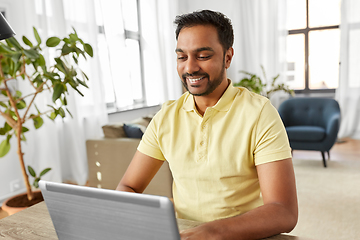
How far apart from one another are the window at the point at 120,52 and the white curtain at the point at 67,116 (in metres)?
0.37

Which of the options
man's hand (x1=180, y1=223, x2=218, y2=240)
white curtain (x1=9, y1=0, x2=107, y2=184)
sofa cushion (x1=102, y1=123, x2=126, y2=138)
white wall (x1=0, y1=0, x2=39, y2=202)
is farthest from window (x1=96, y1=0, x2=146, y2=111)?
man's hand (x1=180, y1=223, x2=218, y2=240)

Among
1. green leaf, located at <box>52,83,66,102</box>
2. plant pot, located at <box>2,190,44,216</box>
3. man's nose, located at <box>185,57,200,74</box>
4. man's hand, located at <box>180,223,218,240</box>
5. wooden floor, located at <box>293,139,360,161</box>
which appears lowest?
wooden floor, located at <box>293,139,360,161</box>

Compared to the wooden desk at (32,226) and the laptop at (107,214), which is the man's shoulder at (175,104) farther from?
the laptop at (107,214)

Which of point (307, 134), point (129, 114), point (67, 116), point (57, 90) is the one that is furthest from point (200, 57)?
point (129, 114)

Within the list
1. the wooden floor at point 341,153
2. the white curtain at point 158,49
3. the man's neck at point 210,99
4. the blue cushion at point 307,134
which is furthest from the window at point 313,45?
the man's neck at point 210,99

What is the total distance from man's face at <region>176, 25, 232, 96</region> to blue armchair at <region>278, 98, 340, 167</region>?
3.00 meters

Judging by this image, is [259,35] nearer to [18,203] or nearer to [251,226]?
[18,203]

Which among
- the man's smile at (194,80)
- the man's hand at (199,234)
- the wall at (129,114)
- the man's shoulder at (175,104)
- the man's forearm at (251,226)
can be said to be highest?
the man's smile at (194,80)

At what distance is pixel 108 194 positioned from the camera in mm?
555

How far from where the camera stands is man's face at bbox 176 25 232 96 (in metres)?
1.06

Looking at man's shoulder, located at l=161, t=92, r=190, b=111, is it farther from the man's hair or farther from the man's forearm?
the man's forearm

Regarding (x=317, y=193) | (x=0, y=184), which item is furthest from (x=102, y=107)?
(x=317, y=193)

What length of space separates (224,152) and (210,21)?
432 mm

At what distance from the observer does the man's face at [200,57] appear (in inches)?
41.6
